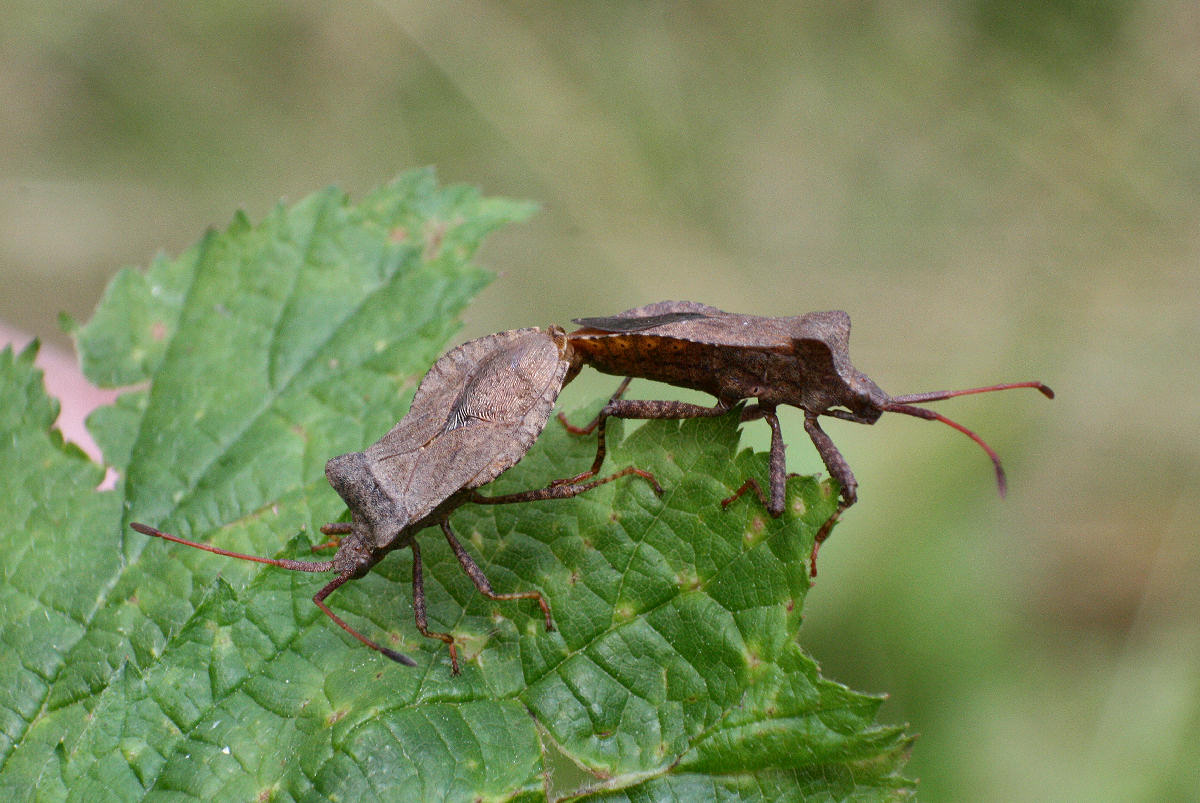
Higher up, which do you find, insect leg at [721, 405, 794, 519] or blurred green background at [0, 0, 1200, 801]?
blurred green background at [0, 0, 1200, 801]

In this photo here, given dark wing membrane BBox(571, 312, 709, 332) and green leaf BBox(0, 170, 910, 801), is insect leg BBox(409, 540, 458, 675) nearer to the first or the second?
green leaf BBox(0, 170, 910, 801)

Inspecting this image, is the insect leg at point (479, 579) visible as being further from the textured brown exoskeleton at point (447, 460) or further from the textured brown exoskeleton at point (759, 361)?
the textured brown exoskeleton at point (759, 361)

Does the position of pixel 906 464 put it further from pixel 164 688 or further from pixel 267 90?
pixel 267 90

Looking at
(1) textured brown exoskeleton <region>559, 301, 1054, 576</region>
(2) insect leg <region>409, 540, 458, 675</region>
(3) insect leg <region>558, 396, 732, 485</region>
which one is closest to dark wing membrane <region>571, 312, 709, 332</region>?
(1) textured brown exoskeleton <region>559, 301, 1054, 576</region>

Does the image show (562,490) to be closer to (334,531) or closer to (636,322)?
(334,531)

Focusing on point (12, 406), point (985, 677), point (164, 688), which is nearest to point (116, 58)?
point (12, 406)

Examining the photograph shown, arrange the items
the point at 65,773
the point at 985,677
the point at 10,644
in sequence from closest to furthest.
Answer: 1. the point at 65,773
2. the point at 10,644
3. the point at 985,677

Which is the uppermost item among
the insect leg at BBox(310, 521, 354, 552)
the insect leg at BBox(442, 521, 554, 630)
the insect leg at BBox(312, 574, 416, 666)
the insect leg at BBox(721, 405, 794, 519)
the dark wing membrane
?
the dark wing membrane
